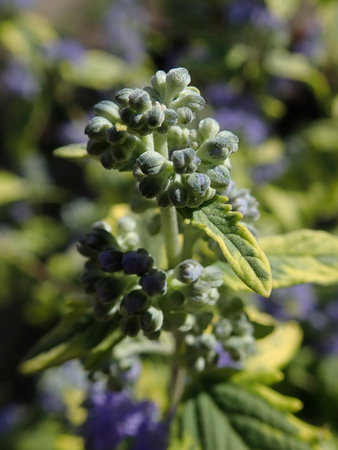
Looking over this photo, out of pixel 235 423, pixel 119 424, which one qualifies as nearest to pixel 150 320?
pixel 235 423

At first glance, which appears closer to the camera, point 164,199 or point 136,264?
point 164,199

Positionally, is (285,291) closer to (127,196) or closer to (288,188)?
(288,188)

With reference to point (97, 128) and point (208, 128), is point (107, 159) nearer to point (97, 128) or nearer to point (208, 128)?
point (97, 128)

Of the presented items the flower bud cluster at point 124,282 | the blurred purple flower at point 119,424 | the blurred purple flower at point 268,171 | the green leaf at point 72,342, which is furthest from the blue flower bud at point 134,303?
the blurred purple flower at point 268,171

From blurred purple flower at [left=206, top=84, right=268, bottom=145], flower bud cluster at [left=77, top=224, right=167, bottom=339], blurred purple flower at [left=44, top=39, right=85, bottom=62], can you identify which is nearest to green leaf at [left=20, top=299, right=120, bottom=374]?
flower bud cluster at [left=77, top=224, right=167, bottom=339]

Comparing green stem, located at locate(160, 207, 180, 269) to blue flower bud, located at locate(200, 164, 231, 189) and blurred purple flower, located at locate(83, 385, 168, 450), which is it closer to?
blue flower bud, located at locate(200, 164, 231, 189)

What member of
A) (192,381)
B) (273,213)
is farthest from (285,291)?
(192,381)

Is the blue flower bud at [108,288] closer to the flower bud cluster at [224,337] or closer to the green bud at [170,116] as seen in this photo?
the flower bud cluster at [224,337]
